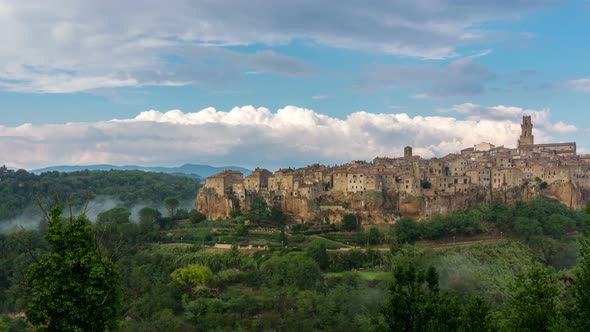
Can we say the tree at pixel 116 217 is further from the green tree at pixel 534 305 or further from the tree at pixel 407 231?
the green tree at pixel 534 305

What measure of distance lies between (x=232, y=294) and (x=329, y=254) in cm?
990

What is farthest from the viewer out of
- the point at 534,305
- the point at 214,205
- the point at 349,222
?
the point at 214,205

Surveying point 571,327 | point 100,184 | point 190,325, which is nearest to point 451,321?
point 571,327

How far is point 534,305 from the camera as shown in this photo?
16172mm

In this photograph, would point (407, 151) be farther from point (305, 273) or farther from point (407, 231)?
point (305, 273)

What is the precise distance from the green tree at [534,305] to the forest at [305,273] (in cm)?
4

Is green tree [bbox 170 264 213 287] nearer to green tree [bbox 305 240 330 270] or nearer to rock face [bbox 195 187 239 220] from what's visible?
green tree [bbox 305 240 330 270]

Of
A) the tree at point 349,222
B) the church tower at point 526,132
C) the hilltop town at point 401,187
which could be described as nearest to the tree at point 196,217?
the hilltop town at point 401,187

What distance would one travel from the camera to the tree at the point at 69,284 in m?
12.6

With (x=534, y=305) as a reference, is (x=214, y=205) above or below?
above

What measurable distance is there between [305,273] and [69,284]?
28.5 m

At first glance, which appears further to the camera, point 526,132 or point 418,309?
point 526,132

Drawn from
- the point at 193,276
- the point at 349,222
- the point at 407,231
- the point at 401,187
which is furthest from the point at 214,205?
the point at 407,231

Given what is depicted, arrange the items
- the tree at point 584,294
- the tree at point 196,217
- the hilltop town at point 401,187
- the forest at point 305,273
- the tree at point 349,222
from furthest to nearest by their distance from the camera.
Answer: the tree at point 196,217, the hilltop town at point 401,187, the tree at point 349,222, the tree at point 584,294, the forest at point 305,273
